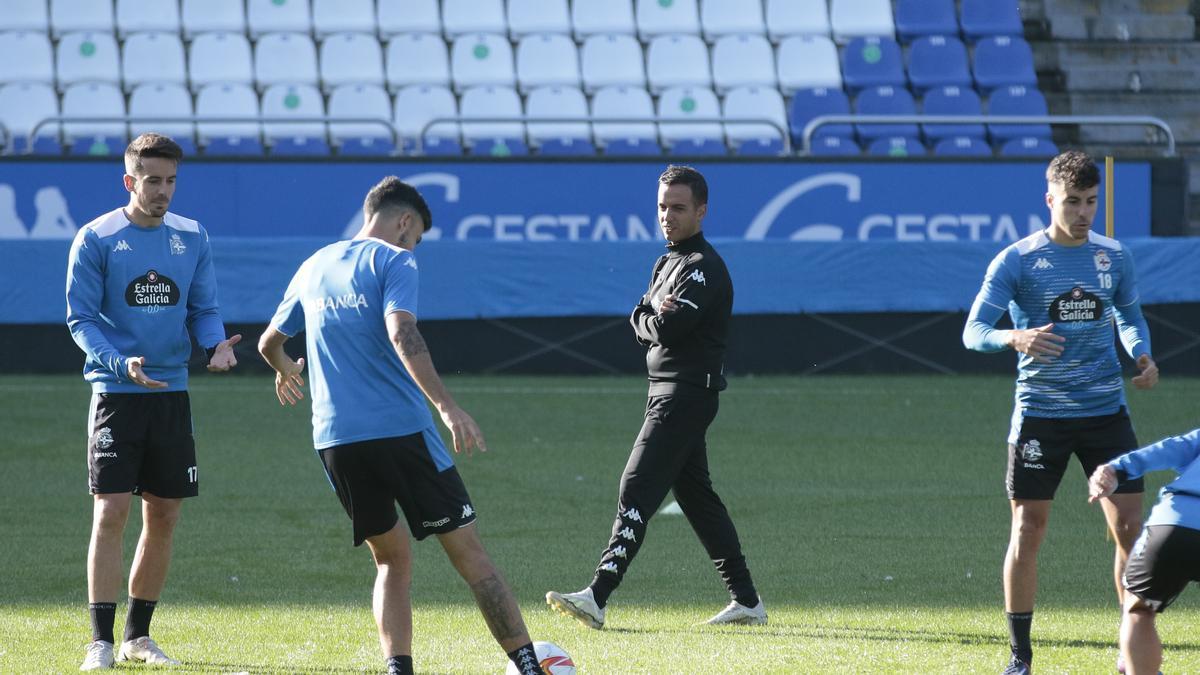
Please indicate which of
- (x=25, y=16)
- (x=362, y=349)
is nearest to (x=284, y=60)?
(x=25, y=16)

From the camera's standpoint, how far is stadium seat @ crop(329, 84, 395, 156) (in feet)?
58.7

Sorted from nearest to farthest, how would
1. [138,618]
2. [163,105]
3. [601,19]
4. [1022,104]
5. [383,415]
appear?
[383,415] < [138,618] < [163,105] < [1022,104] < [601,19]

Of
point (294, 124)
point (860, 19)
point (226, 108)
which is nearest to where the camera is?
point (294, 124)

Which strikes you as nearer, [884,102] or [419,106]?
[419,106]

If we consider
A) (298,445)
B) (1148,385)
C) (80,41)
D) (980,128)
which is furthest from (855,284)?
(80,41)

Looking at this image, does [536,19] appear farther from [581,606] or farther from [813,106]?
[581,606]

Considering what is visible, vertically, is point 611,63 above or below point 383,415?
above

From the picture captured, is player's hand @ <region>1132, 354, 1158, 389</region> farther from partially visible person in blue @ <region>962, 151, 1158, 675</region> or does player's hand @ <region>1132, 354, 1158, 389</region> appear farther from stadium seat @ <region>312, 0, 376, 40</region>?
stadium seat @ <region>312, 0, 376, 40</region>

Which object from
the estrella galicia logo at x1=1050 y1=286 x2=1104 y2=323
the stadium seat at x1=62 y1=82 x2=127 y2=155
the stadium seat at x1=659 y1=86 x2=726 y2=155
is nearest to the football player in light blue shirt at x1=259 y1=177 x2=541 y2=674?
the estrella galicia logo at x1=1050 y1=286 x2=1104 y2=323

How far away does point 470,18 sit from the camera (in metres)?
20.9

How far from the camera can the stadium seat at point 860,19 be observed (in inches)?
833

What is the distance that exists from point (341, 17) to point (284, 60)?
127 centimetres

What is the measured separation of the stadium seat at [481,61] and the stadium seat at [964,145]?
5.72m

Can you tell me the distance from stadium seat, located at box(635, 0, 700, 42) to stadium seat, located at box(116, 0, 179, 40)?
21.2 ft
